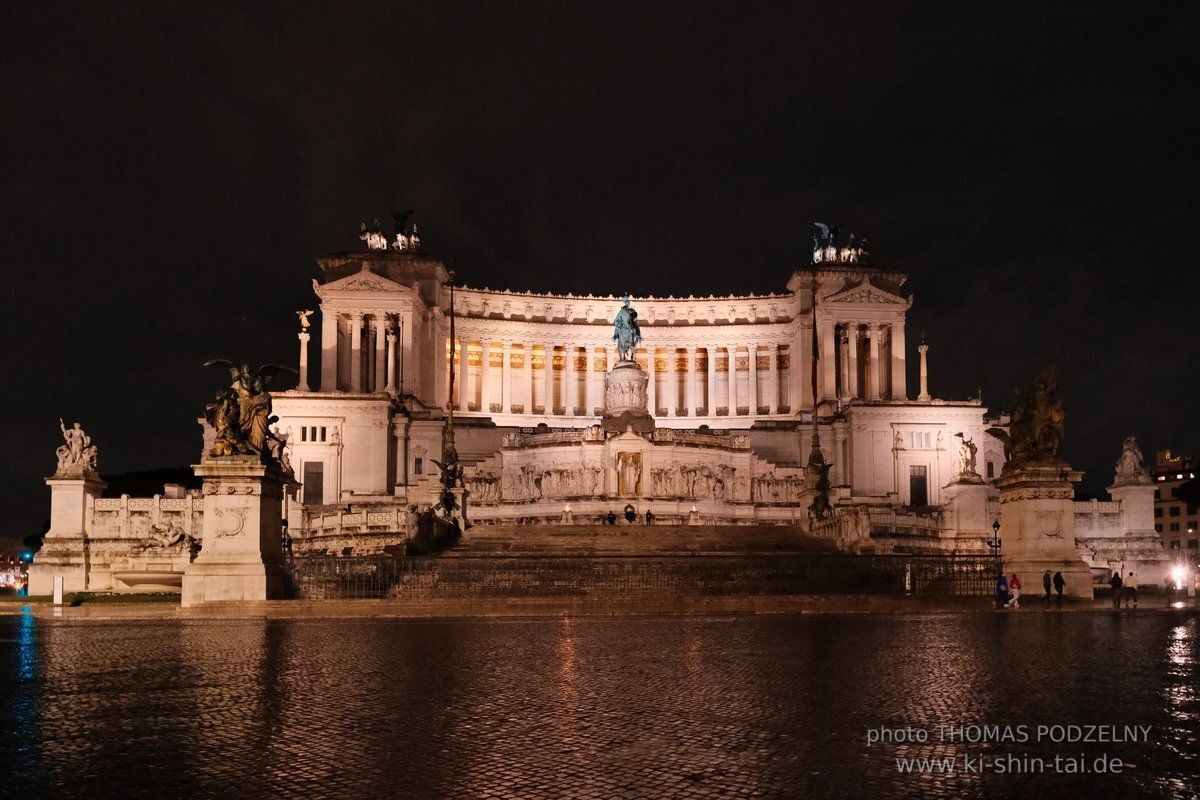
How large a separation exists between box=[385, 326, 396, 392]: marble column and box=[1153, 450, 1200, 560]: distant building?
297 ft

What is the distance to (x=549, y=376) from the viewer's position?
10269 centimetres

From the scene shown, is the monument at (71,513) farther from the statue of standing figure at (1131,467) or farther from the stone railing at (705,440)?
the statue of standing figure at (1131,467)

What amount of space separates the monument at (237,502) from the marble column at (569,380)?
2829 inches

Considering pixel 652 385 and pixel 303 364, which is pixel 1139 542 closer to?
pixel 652 385

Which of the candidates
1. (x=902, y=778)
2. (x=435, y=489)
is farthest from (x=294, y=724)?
(x=435, y=489)

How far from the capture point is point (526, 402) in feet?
337

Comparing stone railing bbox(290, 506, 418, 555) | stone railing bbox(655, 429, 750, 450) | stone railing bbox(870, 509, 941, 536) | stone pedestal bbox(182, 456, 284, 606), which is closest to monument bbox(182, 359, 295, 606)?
stone pedestal bbox(182, 456, 284, 606)

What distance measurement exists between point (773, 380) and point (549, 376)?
21.6 metres

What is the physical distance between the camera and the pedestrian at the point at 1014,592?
31.1m

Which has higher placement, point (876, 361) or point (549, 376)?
point (876, 361)

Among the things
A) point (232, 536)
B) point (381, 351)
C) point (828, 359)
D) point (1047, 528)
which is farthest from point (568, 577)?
point (828, 359)

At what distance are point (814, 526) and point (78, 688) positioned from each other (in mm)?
39961

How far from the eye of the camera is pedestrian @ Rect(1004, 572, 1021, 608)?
31.1 m

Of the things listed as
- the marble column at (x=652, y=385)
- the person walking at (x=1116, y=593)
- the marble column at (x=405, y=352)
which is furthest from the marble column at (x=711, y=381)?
the person walking at (x=1116, y=593)
